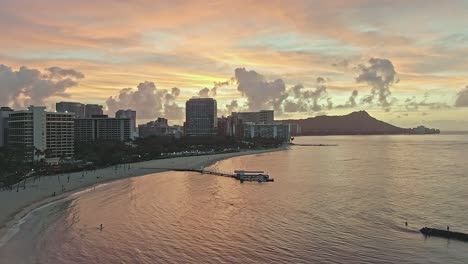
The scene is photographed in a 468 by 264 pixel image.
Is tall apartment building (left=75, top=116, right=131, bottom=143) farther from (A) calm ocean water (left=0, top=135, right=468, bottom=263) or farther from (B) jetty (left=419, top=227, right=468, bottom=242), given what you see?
(B) jetty (left=419, top=227, right=468, bottom=242)

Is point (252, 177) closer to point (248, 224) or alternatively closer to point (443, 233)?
point (248, 224)

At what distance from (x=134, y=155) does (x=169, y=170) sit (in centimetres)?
2449

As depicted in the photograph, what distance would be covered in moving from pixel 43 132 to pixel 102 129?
55.7 metres

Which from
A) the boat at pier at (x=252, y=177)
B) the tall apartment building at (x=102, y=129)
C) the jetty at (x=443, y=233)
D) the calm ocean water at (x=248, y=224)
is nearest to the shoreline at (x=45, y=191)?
the calm ocean water at (x=248, y=224)

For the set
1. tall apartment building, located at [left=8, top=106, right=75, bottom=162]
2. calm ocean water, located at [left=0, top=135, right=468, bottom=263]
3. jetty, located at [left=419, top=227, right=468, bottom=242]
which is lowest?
calm ocean water, located at [left=0, top=135, right=468, bottom=263]

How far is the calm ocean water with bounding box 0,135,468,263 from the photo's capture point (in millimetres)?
26125

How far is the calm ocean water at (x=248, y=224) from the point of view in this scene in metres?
26.1

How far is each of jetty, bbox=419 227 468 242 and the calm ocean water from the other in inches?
25.3

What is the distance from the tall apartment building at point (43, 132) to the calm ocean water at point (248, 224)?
121 feet

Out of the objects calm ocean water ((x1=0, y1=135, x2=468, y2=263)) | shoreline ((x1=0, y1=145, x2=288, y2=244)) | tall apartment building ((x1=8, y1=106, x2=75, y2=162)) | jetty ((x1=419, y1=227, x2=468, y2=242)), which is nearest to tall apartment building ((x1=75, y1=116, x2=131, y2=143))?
tall apartment building ((x1=8, y1=106, x2=75, y2=162))

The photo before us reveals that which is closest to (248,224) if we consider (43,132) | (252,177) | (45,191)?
(45,191)

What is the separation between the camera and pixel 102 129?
464ft

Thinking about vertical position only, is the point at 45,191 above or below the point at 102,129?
below

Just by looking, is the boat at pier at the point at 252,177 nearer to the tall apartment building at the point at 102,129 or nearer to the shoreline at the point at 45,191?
the shoreline at the point at 45,191
